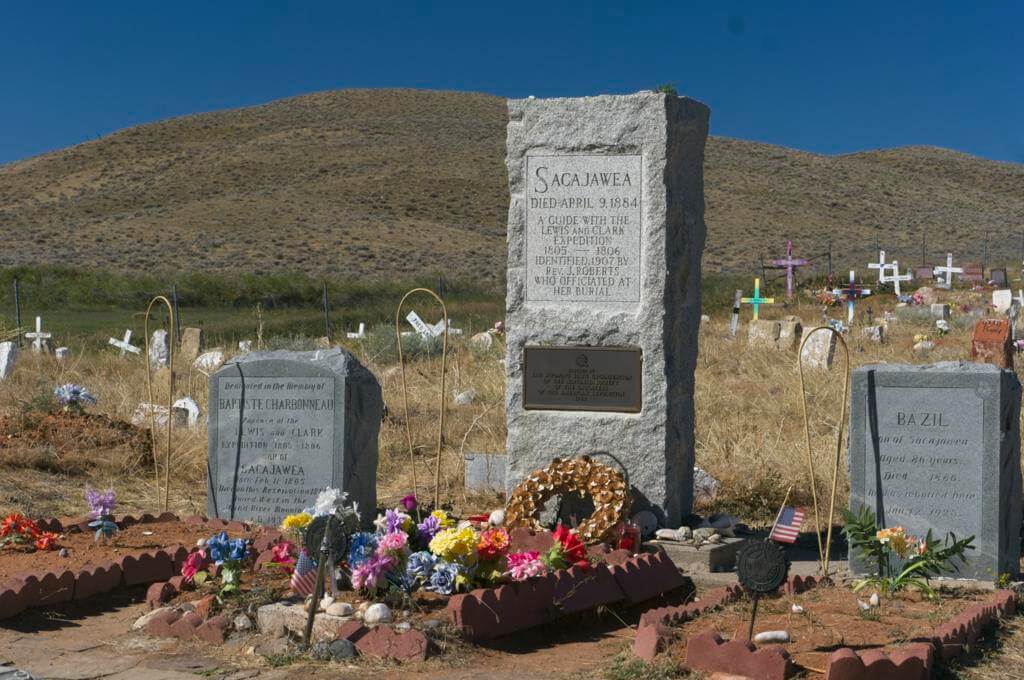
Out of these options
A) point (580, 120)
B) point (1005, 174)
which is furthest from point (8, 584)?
point (1005, 174)

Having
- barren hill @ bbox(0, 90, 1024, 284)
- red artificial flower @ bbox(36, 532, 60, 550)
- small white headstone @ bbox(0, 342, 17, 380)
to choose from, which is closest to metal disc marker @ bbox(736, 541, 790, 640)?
red artificial flower @ bbox(36, 532, 60, 550)

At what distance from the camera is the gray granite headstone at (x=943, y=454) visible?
6.29m

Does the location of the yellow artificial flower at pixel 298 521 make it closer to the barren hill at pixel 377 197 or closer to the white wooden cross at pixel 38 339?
the white wooden cross at pixel 38 339

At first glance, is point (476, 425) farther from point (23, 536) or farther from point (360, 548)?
point (360, 548)

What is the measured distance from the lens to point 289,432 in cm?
779

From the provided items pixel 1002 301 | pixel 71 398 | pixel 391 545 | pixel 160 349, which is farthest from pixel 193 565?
pixel 1002 301

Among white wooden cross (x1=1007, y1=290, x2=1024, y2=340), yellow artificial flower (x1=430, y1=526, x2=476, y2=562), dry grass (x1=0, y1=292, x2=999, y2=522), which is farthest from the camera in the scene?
white wooden cross (x1=1007, y1=290, x2=1024, y2=340)

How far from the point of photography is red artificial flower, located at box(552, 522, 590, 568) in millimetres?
6219

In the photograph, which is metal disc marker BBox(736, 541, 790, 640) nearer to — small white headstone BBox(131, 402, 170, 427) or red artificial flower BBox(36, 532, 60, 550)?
red artificial flower BBox(36, 532, 60, 550)

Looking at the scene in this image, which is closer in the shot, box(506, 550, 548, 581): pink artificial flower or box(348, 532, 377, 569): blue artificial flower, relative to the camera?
box(348, 532, 377, 569): blue artificial flower

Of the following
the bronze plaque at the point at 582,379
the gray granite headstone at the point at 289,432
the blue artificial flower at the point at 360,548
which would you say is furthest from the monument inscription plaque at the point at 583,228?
the blue artificial flower at the point at 360,548

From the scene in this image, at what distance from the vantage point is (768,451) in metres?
9.66

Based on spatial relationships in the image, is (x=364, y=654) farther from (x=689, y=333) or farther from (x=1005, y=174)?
(x=1005, y=174)

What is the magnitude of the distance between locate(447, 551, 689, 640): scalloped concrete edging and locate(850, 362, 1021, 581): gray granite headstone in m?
1.11
